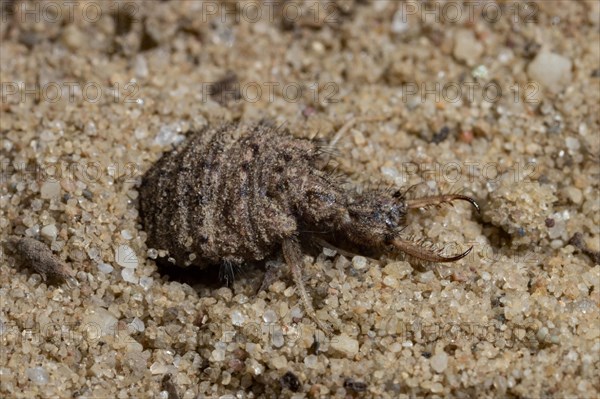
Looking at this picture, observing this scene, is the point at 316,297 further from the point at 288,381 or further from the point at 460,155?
the point at 460,155

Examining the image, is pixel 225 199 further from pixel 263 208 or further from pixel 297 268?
pixel 297 268

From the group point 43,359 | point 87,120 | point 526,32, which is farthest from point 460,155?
point 43,359

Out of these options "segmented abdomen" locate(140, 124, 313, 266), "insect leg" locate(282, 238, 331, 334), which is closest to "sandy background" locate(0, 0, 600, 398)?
"insect leg" locate(282, 238, 331, 334)

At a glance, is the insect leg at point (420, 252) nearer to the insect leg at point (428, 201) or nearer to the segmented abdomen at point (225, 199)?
the insect leg at point (428, 201)

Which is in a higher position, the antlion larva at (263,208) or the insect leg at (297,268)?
the antlion larva at (263,208)

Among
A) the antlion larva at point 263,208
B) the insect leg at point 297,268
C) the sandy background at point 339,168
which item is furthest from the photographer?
Result: the antlion larva at point 263,208

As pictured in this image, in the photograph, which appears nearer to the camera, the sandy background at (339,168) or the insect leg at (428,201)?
the sandy background at (339,168)

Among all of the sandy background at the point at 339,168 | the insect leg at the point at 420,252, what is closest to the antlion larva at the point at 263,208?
the insect leg at the point at 420,252

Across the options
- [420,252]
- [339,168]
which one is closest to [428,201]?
[420,252]
